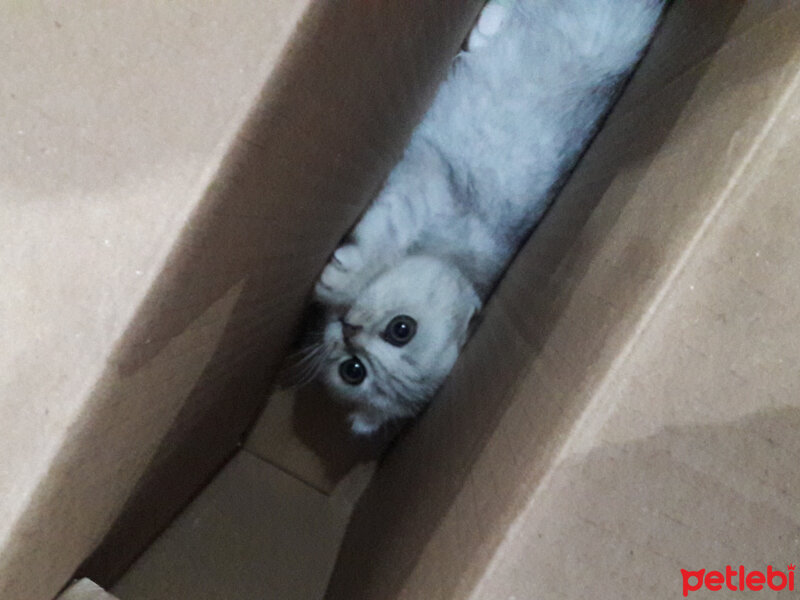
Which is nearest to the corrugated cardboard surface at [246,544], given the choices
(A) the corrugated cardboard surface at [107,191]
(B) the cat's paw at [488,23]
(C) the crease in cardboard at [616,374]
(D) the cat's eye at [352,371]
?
(D) the cat's eye at [352,371]

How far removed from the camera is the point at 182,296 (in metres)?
0.48

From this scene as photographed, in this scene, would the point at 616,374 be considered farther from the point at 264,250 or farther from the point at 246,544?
the point at 246,544

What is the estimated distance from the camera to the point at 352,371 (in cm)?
123

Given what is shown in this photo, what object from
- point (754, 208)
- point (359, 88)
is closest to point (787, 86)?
point (754, 208)

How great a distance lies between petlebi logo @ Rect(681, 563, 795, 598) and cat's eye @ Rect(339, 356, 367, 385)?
802 millimetres

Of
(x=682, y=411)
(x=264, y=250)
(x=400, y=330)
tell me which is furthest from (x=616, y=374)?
(x=400, y=330)

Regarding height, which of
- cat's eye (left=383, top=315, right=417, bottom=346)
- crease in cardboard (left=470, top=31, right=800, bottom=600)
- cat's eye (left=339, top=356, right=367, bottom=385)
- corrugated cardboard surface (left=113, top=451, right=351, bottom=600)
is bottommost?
corrugated cardboard surface (left=113, top=451, right=351, bottom=600)

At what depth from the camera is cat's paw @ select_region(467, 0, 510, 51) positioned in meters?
1.11

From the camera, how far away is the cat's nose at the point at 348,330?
117cm

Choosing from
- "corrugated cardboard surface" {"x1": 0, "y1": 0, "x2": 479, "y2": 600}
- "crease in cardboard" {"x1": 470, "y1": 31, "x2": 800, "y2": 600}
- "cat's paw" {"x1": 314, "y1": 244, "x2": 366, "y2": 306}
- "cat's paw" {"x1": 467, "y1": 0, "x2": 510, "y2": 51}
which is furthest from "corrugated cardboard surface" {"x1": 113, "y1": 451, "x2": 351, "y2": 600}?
"cat's paw" {"x1": 467, "y1": 0, "x2": 510, "y2": 51}

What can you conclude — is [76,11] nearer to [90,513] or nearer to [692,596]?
[90,513]

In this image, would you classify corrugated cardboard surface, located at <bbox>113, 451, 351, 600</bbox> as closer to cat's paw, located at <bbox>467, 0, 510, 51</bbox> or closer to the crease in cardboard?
the crease in cardboard

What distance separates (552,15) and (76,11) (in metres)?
0.89

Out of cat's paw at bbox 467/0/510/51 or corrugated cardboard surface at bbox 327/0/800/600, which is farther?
cat's paw at bbox 467/0/510/51
